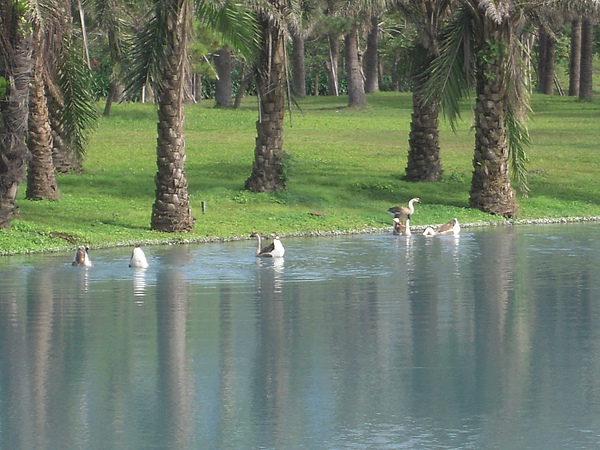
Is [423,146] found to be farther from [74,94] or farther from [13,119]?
[13,119]

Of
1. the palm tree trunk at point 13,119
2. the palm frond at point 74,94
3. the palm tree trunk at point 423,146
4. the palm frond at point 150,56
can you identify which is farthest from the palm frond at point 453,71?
the palm tree trunk at point 13,119

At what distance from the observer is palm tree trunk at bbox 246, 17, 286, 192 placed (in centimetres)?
3058

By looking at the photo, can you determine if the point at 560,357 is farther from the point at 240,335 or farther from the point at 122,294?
the point at 122,294

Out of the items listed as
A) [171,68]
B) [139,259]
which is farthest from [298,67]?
[139,259]

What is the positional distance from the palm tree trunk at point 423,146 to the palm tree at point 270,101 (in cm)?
451

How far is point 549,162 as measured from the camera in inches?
1558

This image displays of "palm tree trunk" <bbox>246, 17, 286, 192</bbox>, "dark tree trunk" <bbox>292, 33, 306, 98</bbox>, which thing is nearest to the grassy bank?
"palm tree trunk" <bbox>246, 17, 286, 192</bbox>

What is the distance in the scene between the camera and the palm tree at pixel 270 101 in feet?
98.8

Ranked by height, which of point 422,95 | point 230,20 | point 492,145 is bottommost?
point 492,145

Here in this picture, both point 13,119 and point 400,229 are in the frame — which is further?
point 400,229

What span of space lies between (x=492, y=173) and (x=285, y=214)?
17.4 ft

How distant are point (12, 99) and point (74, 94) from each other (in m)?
3.74

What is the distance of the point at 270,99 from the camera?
103 ft

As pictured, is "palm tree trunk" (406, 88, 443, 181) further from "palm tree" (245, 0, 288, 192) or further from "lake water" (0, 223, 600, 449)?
"lake water" (0, 223, 600, 449)
